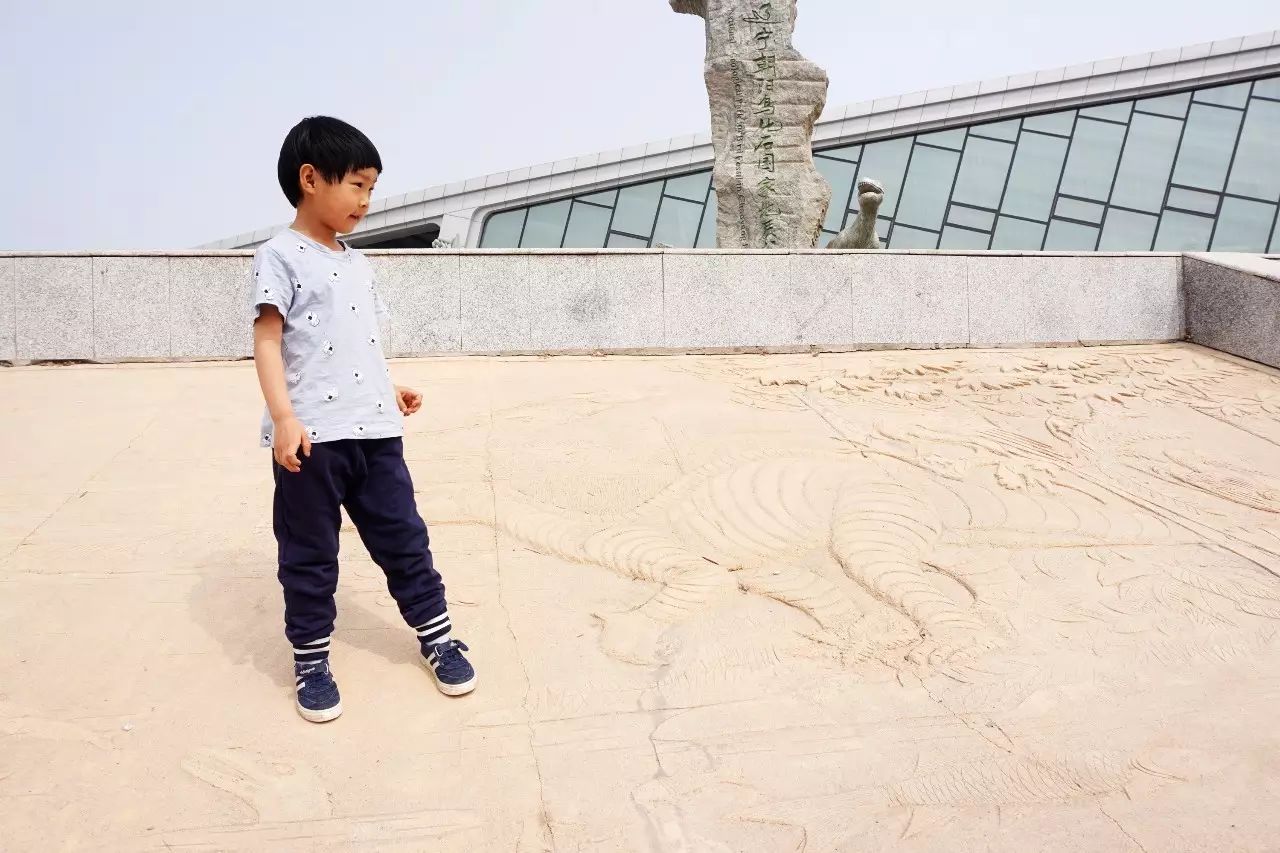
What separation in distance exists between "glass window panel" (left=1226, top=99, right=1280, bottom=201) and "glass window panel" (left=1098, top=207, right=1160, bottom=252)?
5.13ft

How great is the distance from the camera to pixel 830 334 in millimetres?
6988

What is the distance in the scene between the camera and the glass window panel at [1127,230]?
18.1 m

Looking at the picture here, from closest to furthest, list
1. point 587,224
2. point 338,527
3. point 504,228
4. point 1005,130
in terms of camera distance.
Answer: point 338,527
point 1005,130
point 587,224
point 504,228

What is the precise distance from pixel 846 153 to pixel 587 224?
16.7 ft

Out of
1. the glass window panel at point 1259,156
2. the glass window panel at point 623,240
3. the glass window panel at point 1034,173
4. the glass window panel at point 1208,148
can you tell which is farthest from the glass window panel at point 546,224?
the glass window panel at point 1259,156

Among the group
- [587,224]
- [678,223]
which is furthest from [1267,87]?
[587,224]

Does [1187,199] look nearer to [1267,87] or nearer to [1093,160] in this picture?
[1093,160]

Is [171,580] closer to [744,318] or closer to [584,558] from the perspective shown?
[584,558]

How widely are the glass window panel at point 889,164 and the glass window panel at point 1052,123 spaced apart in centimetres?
219

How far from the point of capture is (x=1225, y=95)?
18.4 m

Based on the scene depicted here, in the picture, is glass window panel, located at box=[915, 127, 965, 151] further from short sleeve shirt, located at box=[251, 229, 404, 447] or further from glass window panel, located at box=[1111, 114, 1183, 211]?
short sleeve shirt, located at box=[251, 229, 404, 447]

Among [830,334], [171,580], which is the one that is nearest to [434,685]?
[171,580]

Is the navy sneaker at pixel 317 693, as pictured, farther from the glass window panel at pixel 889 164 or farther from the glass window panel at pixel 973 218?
the glass window panel at pixel 973 218

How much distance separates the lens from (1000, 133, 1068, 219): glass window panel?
1839cm
